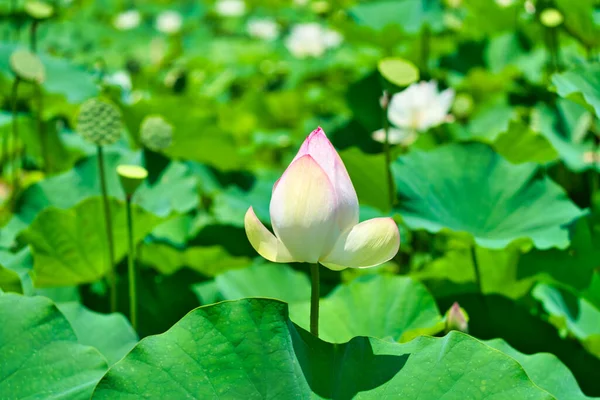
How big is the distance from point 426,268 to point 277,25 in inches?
143

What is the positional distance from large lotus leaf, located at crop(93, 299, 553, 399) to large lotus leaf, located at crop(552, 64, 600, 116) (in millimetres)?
527

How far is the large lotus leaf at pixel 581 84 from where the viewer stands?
3.58 ft

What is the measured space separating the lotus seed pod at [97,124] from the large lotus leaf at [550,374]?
2.10 ft

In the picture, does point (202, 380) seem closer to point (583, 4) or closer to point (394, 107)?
point (394, 107)

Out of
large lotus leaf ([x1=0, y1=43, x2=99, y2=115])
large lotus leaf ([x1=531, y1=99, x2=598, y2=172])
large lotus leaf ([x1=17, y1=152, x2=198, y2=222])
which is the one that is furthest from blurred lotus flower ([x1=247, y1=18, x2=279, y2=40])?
large lotus leaf ([x1=17, y1=152, x2=198, y2=222])

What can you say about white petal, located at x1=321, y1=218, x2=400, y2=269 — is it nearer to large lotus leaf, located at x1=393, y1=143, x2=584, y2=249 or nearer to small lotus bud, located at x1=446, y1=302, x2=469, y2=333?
small lotus bud, located at x1=446, y1=302, x2=469, y2=333

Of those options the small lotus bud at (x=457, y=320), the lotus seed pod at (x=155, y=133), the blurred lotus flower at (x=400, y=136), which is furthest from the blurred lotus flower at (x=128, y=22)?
the small lotus bud at (x=457, y=320)

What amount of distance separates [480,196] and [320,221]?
63 cm

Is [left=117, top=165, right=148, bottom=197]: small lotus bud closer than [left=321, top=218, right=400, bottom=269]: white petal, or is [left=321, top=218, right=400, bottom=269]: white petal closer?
[left=321, top=218, right=400, bottom=269]: white petal

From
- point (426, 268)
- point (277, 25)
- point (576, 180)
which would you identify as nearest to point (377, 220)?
point (426, 268)

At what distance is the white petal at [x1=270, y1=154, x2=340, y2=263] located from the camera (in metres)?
0.69

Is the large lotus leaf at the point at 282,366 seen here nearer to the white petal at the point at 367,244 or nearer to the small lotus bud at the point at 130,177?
the white petal at the point at 367,244

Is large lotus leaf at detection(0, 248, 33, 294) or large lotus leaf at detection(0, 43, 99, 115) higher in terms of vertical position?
large lotus leaf at detection(0, 248, 33, 294)

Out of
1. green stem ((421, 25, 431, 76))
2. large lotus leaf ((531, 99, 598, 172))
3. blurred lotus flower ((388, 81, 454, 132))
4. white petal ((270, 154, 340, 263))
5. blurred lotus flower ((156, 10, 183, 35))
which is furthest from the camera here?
blurred lotus flower ((156, 10, 183, 35))
